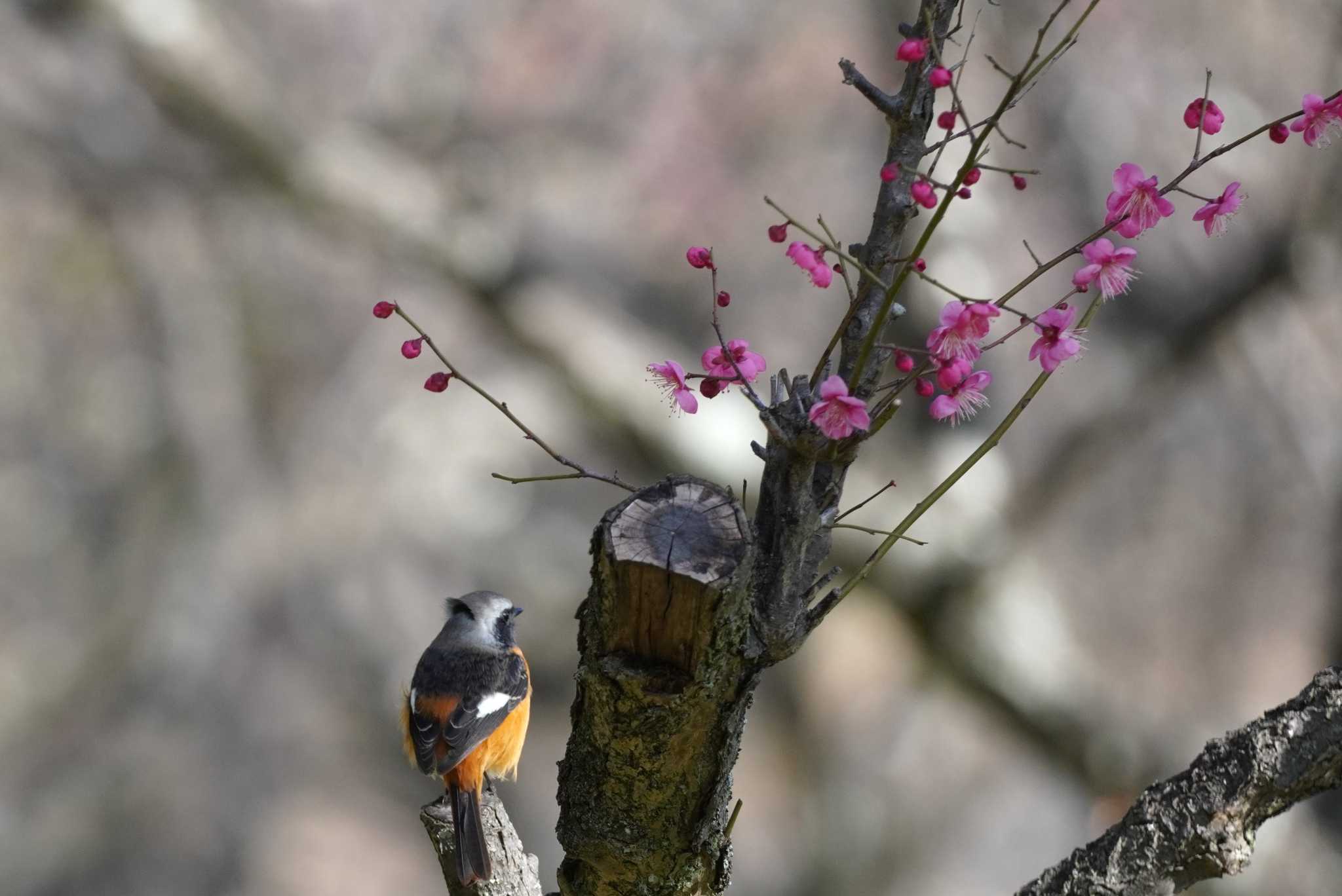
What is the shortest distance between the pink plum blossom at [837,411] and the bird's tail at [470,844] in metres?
1.03

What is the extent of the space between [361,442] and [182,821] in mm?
1658

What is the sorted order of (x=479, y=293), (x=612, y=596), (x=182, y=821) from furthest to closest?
(x=479, y=293), (x=182, y=821), (x=612, y=596)

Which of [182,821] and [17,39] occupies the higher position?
[17,39]

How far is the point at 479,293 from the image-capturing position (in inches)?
229

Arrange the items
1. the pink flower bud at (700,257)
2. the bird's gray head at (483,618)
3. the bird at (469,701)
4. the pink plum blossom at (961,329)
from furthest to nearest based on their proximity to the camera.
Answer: the bird's gray head at (483,618) < the bird at (469,701) < the pink flower bud at (700,257) < the pink plum blossom at (961,329)

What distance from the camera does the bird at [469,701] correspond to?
293 centimetres

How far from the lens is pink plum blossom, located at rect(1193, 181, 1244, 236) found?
186 cm

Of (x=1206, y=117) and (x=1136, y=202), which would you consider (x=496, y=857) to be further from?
(x=1206, y=117)

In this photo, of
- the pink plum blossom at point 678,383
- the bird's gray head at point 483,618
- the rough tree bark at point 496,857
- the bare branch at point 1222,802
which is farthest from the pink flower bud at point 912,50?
the bird's gray head at point 483,618

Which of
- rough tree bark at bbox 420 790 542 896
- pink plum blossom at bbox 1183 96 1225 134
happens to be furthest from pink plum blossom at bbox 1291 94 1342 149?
rough tree bark at bbox 420 790 542 896

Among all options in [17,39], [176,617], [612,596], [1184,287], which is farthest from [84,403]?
[1184,287]

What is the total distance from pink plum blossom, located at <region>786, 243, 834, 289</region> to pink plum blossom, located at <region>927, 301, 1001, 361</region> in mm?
186

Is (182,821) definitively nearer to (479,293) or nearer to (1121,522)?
(479,293)

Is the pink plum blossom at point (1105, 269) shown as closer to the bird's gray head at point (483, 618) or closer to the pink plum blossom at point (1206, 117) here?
the pink plum blossom at point (1206, 117)
